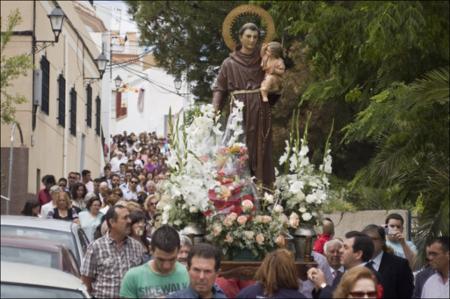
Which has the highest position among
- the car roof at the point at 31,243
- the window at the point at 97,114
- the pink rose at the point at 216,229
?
the window at the point at 97,114

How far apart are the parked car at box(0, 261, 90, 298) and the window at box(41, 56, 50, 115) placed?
22890 millimetres

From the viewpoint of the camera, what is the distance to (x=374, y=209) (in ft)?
77.1

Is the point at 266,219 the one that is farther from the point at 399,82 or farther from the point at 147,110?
the point at 147,110

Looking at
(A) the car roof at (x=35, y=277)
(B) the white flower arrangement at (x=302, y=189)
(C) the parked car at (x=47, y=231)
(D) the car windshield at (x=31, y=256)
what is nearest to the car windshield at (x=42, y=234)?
(C) the parked car at (x=47, y=231)

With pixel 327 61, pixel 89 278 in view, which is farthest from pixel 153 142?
pixel 89 278

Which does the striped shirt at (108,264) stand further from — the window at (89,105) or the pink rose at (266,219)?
the window at (89,105)

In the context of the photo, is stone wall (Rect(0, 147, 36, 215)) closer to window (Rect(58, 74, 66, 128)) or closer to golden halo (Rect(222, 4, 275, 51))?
window (Rect(58, 74, 66, 128))

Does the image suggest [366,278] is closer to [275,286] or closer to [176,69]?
[275,286]

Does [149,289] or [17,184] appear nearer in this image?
[149,289]

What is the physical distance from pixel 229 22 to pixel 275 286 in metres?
5.45

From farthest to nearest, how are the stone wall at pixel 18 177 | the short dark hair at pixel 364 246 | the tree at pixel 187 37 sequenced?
1. the tree at pixel 187 37
2. the stone wall at pixel 18 177
3. the short dark hair at pixel 364 246

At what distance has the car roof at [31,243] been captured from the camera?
12508 millimetres

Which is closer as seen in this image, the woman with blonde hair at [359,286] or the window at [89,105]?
the woman with blonde hair at [359,286]

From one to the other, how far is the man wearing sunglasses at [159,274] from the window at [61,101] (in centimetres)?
2656
